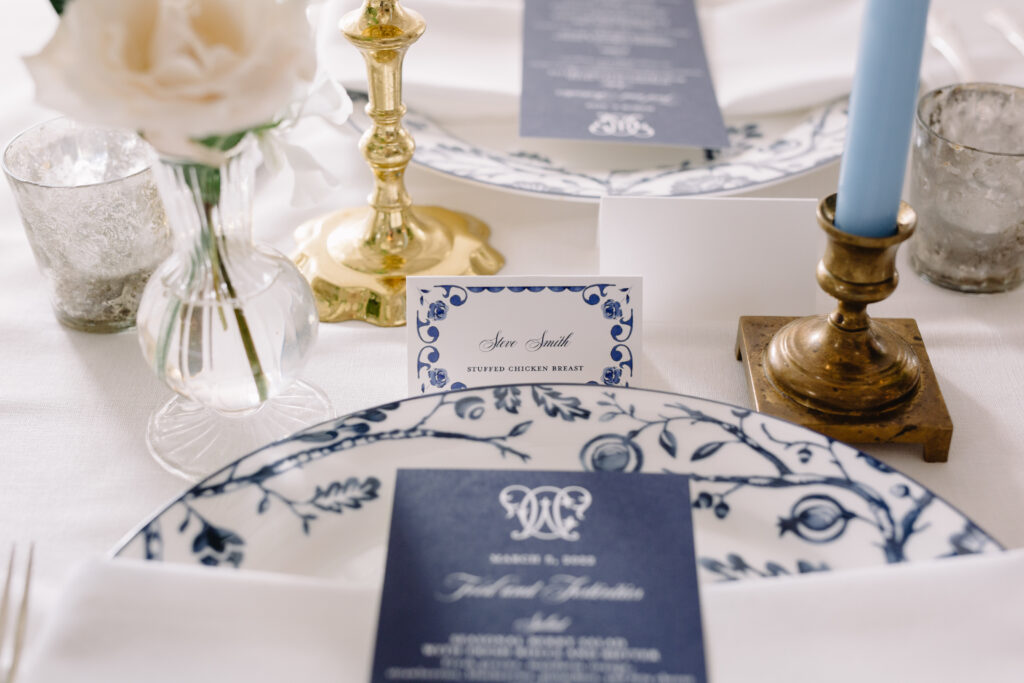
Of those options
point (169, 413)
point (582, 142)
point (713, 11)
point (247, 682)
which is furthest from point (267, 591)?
point (713, 11)

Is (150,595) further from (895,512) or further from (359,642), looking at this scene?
(895,512)

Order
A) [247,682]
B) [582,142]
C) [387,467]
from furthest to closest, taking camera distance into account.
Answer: [582,142] < [387,467] < [247,682]

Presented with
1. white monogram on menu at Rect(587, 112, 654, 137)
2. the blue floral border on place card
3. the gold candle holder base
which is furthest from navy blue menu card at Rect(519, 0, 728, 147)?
the blue floral border on place card

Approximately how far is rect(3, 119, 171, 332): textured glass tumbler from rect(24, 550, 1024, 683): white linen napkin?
27cm

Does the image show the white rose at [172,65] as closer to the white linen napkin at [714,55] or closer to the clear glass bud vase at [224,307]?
the clear glass bud vase at [224,307]

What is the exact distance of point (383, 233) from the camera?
0.71 m

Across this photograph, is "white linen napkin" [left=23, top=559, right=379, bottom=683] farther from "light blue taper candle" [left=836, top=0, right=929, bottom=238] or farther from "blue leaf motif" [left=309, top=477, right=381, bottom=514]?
"light blue taper candle" [left=836, top=0, right=929, bottom=238]

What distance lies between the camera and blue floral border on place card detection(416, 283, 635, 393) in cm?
58

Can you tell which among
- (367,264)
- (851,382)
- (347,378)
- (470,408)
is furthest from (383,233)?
(851,382)

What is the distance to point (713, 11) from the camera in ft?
3.28

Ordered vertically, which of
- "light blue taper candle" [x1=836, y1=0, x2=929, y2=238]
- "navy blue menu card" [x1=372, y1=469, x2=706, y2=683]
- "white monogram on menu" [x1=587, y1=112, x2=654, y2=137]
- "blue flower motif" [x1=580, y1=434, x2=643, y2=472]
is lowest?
"navy blue menu card" [x1=372, y1=469, x2=706, y2=683]

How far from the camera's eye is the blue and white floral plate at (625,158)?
28.9 inches

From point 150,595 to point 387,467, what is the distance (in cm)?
13

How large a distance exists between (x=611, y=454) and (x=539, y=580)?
0.09m
